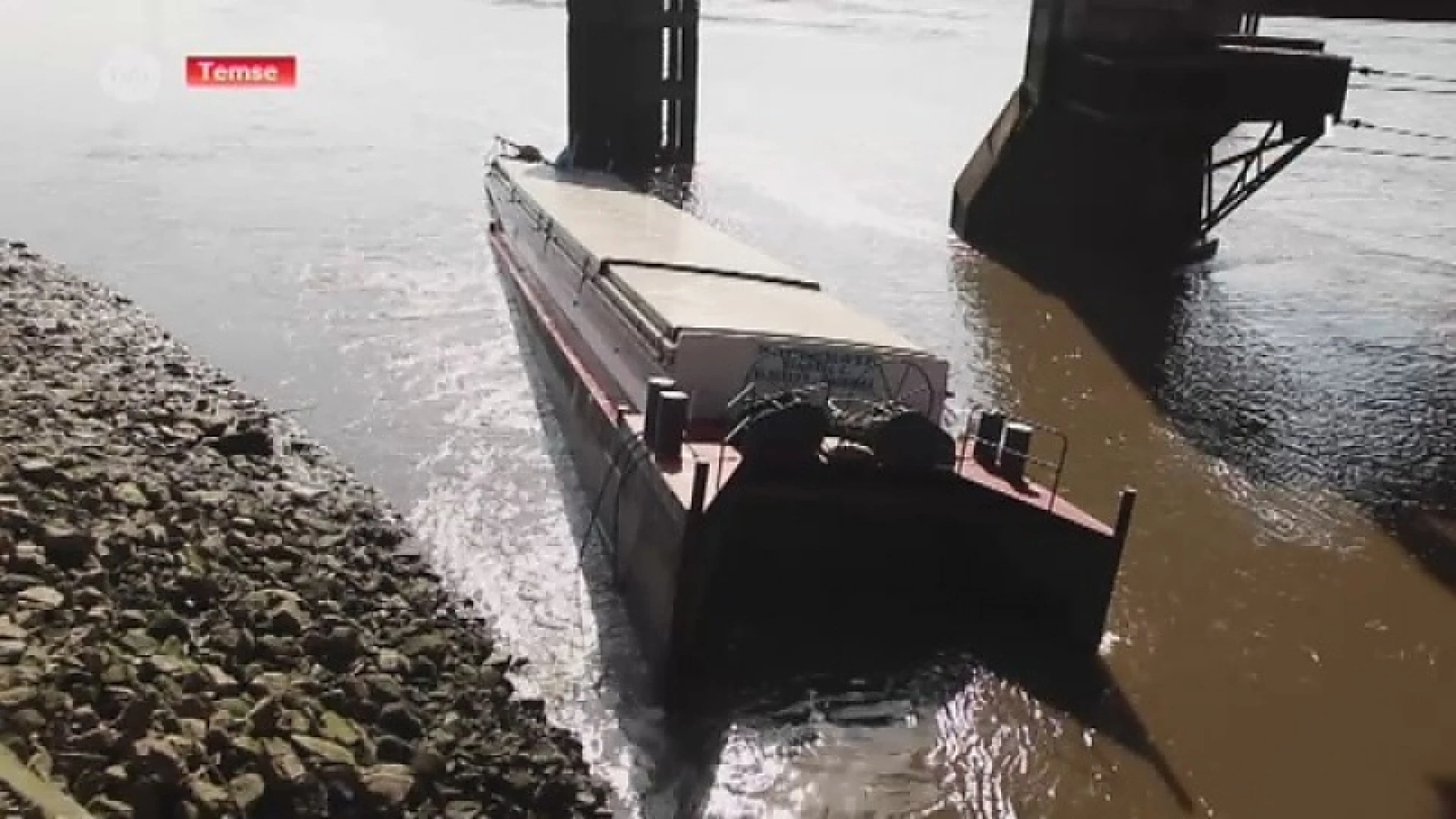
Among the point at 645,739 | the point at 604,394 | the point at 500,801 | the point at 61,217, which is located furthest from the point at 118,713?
the point at 61,217

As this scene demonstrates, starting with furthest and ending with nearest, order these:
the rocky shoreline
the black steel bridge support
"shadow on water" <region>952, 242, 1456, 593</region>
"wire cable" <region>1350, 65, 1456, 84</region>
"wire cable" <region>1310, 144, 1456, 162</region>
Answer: "wire cable" <region>1310, 144, 1456, 162</region> → the black steel bridge support → "wire cable" <region>1350, 65, 1456, 84</region> → "shadow on water" <region>952, 242, 1456, 593</region> → the rocky shoreline

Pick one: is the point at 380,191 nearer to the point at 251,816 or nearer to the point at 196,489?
the point at 196,489

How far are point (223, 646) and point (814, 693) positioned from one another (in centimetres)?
489

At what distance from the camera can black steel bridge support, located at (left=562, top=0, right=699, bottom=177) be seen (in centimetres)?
2997

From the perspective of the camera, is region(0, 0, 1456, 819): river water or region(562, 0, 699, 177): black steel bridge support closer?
region(0, 0, 1456, 819): river water

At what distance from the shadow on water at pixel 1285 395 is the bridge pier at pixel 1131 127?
Answer: 42.8 inches

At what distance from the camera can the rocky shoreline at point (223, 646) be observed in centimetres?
650

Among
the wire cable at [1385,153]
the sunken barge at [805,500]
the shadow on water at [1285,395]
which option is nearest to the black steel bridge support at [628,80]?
the shadow on water at [1285,395]

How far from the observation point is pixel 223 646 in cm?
813

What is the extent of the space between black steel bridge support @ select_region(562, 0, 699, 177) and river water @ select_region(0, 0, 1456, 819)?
2053mm

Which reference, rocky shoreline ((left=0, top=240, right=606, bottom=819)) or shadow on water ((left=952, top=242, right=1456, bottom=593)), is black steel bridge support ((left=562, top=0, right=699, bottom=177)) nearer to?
shadow on water ((left=952, top=242, right=1456, bottom=593))

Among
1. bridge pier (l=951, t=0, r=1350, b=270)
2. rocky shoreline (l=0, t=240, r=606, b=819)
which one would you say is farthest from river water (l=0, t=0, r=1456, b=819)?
bridge pier (l=951, t=0, r=1350, b=270)

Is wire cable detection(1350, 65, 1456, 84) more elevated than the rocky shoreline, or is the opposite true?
wire cable detection(1350, 65, 1456, 84)

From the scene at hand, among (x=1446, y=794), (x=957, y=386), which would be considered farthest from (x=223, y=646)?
(x=957, y=386)
